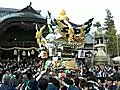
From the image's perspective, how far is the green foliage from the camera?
57531 millimetres

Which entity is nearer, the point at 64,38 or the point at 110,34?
the point at 64,38

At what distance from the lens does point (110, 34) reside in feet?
200

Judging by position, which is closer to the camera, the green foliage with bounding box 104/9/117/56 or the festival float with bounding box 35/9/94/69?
the festival float with bounding box 35/9/94/69

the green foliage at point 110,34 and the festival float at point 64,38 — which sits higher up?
the green foliage at point 110,34

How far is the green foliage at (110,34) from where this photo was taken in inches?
2265

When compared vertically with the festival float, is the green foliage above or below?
above

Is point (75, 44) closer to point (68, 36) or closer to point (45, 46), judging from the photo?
point (68, 36)

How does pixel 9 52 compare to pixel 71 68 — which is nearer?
pixel 71 68

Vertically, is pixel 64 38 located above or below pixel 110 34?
below

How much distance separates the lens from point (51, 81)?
11.2m

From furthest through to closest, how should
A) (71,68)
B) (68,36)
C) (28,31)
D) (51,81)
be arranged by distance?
1. (28,31)
2. (68,36)
3. (71,68)
4. (51,81)

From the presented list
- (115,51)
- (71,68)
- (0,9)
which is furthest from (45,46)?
(115,51)

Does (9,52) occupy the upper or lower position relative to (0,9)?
lower

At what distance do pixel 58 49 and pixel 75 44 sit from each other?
81 cm
